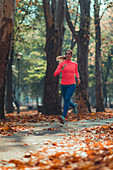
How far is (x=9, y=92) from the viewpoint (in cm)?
2603

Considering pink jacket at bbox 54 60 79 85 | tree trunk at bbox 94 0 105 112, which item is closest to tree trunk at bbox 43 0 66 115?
pink jacket at bbox 54 60 79 85

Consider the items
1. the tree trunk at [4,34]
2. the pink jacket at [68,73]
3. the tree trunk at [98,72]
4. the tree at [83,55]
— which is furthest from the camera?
the tree trunk at [98,72]

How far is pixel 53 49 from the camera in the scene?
44.9 ft

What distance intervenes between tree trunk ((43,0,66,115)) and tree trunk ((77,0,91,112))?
4.33 metres

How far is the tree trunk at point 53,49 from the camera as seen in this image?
1337 cm

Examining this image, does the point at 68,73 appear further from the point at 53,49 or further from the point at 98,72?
the point at 98,72

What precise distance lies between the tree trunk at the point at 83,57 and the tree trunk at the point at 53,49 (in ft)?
14.2

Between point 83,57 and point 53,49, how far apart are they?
5023 millimetres

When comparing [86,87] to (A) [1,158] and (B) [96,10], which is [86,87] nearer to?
(B) [96,10]

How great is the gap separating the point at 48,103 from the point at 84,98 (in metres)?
4.85

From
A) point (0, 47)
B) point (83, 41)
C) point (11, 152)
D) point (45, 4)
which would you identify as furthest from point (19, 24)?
point (11, 152)

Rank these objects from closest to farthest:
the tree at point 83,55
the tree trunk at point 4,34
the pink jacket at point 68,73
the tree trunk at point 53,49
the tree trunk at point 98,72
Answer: the pink jacket at point 68,73 < the tree trunk at point 4,34 < the tree trunk at point 53,49 < the tree at point 83,55 < the tree trunk at point 98,72

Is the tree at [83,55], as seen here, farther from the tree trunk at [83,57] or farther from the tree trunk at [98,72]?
the tree trunk at [98,72]

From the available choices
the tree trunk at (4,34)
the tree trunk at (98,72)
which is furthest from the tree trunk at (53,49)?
the tree trunk at (98,72)
